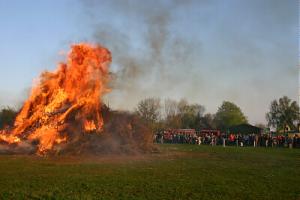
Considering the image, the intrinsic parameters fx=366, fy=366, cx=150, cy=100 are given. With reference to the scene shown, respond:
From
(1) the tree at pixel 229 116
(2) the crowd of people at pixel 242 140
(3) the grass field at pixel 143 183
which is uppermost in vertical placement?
(1) the tree at pixel 229 116

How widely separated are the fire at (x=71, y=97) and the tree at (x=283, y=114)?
9143cm

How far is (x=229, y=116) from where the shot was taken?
11269cm

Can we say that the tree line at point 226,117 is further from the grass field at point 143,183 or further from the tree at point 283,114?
the grass field at point 143,183

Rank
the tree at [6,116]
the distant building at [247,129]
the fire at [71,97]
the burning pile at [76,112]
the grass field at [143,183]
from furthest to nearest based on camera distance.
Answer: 1. the distant building at [247,129]
2. the tree at [6,116]
3. the fire at [71,97]
4. the burning pile at [76,112]
5. the grass field at [143,183]

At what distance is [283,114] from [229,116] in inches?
650

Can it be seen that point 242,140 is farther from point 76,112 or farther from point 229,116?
point 229,116

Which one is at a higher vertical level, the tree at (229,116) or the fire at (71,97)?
the tree at (229,116)

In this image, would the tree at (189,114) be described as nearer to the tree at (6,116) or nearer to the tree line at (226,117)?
the tree line at (226,117)

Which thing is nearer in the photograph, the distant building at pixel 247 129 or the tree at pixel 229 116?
the distant building at pixel 247 129

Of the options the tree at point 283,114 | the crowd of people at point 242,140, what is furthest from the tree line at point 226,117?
the crowd of people at point 242,140

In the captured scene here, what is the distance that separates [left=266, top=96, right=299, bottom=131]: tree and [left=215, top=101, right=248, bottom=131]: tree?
8.47 metres

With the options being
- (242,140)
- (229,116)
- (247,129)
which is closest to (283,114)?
(229,116)

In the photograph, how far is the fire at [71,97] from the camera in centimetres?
2608

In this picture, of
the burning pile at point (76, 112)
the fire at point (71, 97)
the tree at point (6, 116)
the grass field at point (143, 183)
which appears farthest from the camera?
the tree at point (6, 116)
